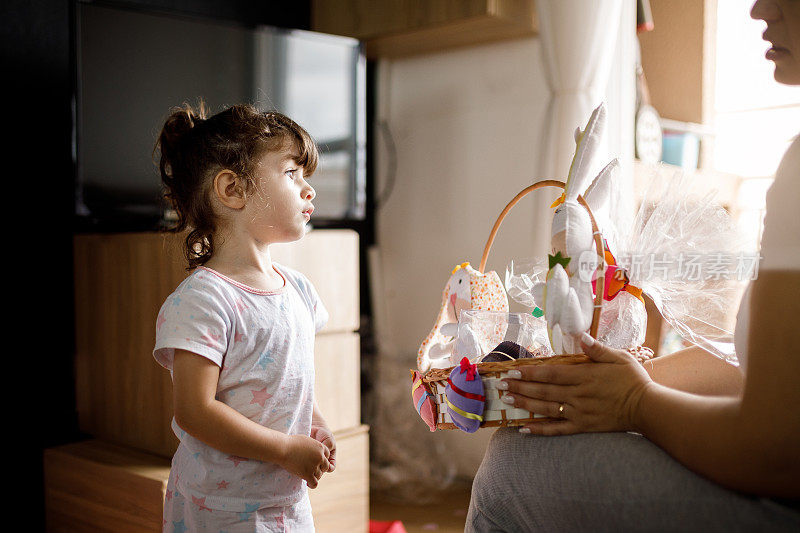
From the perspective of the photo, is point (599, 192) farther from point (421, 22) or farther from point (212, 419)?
point (421, 22)

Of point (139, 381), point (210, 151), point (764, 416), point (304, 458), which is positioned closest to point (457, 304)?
point (304, 458)

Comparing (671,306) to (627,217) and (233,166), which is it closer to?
(627,217)

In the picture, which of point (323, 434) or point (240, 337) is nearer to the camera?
point (240, 337)

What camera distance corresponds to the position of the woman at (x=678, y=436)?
67 centimetres

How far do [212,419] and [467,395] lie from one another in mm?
370

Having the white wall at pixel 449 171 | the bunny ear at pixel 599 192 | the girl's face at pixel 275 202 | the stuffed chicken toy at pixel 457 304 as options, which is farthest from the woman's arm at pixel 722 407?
the white wall at pixel 449 171

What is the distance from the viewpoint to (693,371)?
0.99 m

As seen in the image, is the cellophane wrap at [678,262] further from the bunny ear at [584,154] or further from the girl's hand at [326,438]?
the girl's hand at [326,438]

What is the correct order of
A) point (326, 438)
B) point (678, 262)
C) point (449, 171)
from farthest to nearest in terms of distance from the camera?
1. point (449, 171)
2. point (326, 438)
3. point (678, 262)

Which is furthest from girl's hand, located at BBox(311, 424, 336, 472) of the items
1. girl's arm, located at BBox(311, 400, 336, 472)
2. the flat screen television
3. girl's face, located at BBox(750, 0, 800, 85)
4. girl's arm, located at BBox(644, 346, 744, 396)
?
the flat screen television

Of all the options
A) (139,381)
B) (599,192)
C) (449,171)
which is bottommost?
(139,381)

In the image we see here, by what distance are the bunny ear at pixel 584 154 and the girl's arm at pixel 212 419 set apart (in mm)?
548

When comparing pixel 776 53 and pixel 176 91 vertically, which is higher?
pixel 176 91

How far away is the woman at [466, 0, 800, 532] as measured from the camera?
2.21 feet
